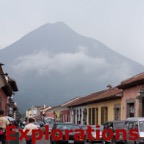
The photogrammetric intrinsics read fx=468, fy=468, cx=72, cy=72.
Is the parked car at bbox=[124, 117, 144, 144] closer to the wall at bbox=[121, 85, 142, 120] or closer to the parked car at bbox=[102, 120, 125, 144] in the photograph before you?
the parked car at bbox=[102, 120, 125, 144]

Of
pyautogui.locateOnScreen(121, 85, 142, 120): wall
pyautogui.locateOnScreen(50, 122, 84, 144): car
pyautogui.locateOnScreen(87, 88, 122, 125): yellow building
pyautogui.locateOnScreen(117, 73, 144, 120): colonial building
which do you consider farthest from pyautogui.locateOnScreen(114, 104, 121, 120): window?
pyautogui.locateOnScreen(50, 122, 84, 144): car

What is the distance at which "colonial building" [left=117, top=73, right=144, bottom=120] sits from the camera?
35.6 metres

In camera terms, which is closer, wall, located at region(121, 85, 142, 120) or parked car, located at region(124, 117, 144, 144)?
parked car, located at region(124, 117, 144, 144)

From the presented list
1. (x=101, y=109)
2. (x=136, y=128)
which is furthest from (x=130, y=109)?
(x=136, y=128)

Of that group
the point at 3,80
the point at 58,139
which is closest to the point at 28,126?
the point at 58,139

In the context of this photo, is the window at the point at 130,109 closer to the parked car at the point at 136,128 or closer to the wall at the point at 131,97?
the wall at the point at 131,97

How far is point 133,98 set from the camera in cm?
3744

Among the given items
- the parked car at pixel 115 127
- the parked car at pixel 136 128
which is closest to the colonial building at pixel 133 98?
the parked car at pixel 115 127

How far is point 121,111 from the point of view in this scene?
139ft

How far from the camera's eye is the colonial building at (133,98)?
35562 millimetres

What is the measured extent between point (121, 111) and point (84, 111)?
2250cm

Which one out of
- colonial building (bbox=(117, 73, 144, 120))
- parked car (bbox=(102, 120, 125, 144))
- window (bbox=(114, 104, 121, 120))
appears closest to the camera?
parked car (bbox=(102, 120, 125, 144))

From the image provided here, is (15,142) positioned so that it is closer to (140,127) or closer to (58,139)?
(140,127)

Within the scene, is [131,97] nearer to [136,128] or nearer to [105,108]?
[105,108]
